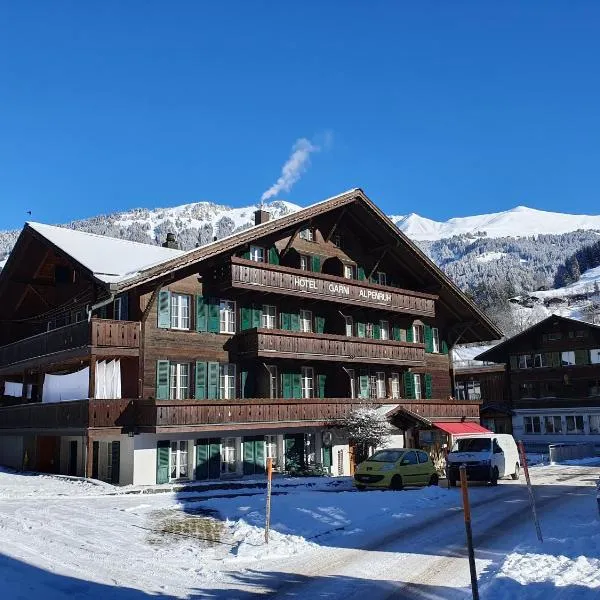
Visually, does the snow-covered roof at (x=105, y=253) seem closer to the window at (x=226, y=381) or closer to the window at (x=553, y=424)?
the window at (x=226, y=381)

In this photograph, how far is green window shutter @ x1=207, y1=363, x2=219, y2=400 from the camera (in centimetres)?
3192

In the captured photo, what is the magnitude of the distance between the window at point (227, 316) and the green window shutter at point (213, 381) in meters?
1.88

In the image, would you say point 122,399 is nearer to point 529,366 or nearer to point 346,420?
point 346,420

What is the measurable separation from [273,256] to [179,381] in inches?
347

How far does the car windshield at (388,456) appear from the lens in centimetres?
2611

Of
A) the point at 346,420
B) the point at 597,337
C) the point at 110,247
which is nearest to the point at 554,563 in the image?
the point at 346,420

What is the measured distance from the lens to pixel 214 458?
102 feet

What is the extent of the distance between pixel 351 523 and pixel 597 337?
48.2 metres

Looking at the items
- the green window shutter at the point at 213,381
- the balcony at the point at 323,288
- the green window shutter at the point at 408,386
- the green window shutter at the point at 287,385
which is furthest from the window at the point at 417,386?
the green window shutter at the point at 213,381

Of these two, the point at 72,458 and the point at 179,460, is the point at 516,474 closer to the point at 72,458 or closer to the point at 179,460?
the point at 179,460

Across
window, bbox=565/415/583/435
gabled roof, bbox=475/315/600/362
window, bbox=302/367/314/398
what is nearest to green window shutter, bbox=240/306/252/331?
window, bbox=302/367/314/398

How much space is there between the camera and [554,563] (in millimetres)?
12742

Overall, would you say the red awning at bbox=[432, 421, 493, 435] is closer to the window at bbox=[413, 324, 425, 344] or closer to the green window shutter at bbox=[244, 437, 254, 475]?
the window at bbox=[413, 324, 425, 344]

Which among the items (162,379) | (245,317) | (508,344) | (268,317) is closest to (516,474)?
(268,317)
